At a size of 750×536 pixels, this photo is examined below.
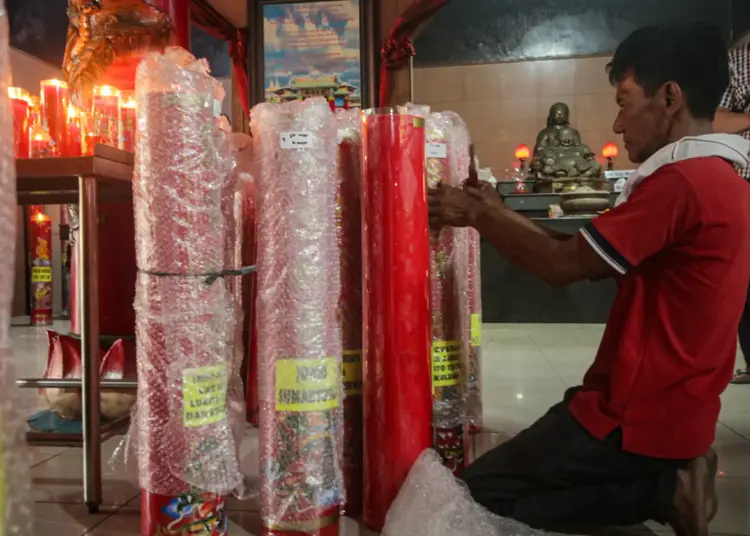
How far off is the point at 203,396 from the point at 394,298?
390 mm

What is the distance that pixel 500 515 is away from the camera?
3.99ft

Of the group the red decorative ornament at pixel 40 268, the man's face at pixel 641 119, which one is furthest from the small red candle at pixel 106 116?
the red decorative ornament at pixel 40 268

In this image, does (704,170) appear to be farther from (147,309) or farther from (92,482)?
(92,482)

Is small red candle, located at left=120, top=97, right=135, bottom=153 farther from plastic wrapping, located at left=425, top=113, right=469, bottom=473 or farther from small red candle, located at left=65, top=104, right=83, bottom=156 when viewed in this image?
plastic wrapping, located at left=425, top=113, right=469, bottom=473

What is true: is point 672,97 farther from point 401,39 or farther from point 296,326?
point 401,39

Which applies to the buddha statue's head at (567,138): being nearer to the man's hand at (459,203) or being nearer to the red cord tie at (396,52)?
the red cord tie at (396,52)

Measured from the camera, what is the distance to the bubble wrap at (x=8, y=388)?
566 millimetres

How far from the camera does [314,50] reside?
175 inches

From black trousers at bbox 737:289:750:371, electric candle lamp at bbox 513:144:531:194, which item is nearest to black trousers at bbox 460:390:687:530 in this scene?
black trousers at bbox 737:289:750:371

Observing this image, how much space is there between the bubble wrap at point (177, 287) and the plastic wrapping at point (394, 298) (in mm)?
290

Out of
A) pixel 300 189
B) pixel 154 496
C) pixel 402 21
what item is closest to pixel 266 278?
pixel 300 189

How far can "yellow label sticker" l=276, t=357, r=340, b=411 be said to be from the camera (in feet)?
3.68

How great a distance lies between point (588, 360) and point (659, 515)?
6.34 feet

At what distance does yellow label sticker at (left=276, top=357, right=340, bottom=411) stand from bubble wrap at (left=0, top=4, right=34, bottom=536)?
55cm
